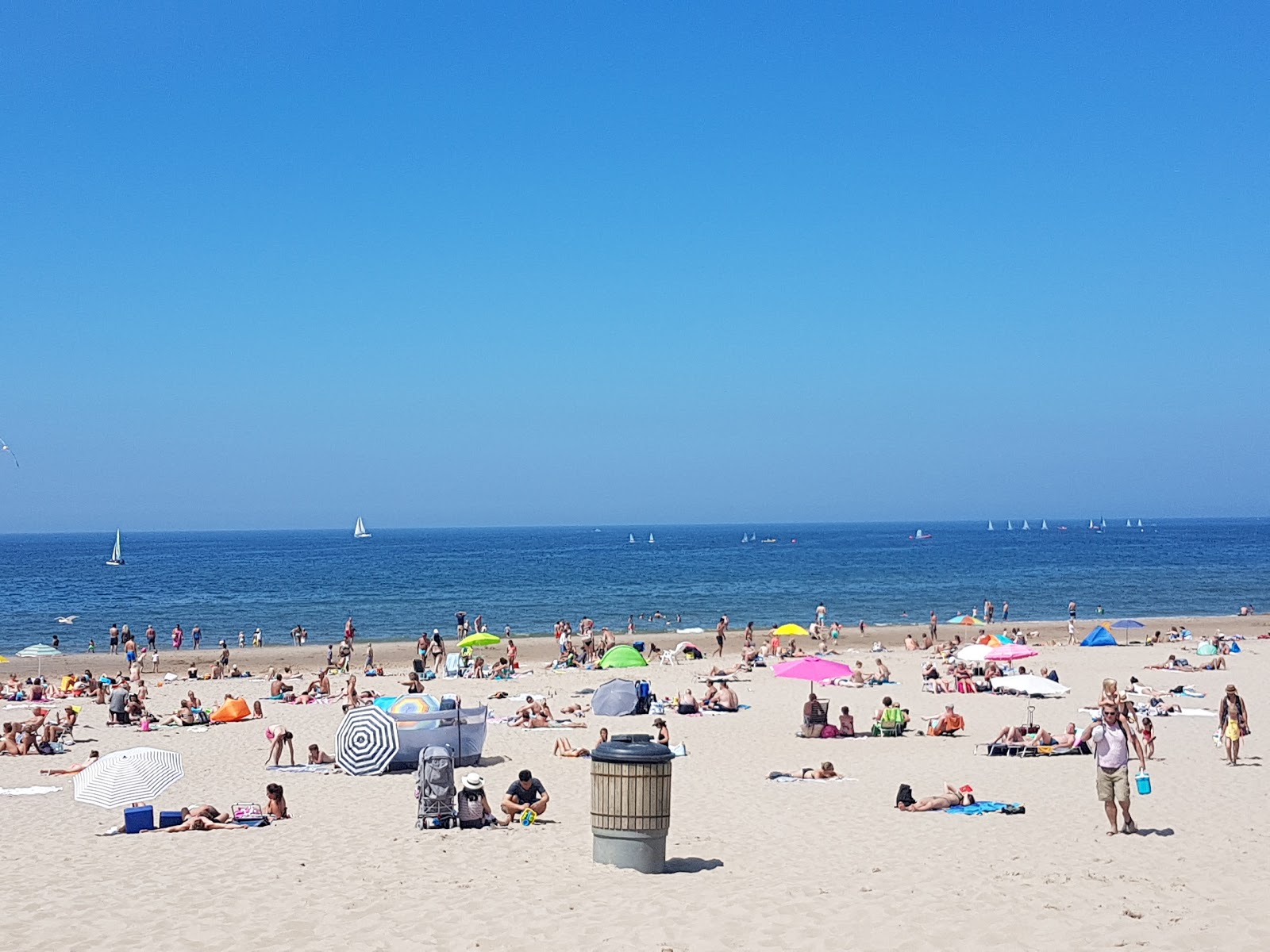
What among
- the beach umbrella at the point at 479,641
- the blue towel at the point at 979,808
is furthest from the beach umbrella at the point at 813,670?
the beach umbrella at the point at 479,641

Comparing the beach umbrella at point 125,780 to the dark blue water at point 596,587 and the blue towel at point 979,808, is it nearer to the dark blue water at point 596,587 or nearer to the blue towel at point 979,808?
the blue towel at point 979,808

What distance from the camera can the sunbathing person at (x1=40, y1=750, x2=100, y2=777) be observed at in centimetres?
1698

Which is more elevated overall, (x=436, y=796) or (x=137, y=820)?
(x=436, y=796)

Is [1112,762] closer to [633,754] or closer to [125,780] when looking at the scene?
[633,754]

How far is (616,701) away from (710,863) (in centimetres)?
1246

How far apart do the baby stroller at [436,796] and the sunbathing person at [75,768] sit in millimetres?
7587

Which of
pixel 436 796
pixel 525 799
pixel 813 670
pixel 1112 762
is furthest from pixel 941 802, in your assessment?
pixel 813 670

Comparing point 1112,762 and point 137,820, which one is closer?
point 1112,762

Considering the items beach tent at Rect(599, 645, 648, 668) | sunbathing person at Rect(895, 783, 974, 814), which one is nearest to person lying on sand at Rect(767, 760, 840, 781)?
sunbathing person at Rect(895, 783, 974, 814)

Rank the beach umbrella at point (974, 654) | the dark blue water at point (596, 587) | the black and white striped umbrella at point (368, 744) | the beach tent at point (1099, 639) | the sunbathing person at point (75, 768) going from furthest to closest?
the dark blue water at point (596, 587), the beach tent at point (1099, 639), the beach umbrella at point (974, 654), the sunbathing person at point (75, 768), the black and white striped umbrella at point (368, 744)

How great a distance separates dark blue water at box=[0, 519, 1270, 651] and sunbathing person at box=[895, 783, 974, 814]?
37.4m

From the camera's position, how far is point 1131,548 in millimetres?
130750

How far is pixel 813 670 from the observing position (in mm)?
20734

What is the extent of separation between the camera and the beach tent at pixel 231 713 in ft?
73.8
